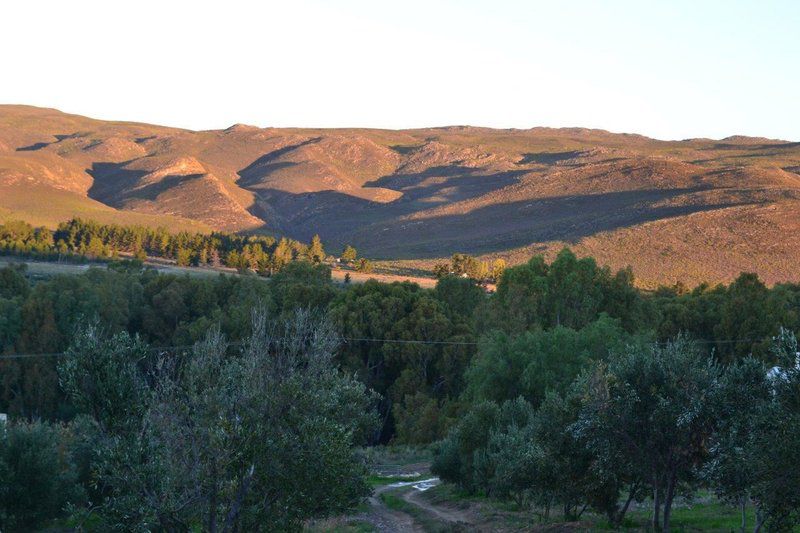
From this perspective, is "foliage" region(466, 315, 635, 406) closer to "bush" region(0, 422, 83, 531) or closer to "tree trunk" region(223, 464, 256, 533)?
"bush" region(0, 422, 83, 531)

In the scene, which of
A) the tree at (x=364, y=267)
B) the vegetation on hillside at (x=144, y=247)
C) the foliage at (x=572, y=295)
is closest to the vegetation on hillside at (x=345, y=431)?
the foliage at (x=572, y=295)

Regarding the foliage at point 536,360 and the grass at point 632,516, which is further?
the foliage at point 536,360

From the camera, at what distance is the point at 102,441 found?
17453 millimetres

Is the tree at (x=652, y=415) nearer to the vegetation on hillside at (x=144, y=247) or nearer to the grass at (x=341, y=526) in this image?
the grass at (x=341, y=526)

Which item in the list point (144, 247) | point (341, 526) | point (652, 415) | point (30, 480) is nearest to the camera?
point (652, 415)

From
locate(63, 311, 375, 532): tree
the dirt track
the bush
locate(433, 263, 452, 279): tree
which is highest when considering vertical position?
locate(63, 311, 375, 532): tree

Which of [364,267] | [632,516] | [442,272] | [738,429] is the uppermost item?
[738,429]

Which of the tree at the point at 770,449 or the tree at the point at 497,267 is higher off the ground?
the tree at the point at 770,449

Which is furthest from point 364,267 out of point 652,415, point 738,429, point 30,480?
point 738,429

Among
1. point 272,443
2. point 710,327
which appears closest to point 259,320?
point 272,443

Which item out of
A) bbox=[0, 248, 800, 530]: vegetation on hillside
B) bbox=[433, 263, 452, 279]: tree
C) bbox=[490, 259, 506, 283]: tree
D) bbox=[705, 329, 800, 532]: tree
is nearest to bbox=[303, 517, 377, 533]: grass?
bbox=[0, 248, 800, 530]: vegetation on hillside

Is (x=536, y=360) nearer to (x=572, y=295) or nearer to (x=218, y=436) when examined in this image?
(x=572, y=295)

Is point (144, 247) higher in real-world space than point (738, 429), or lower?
lower

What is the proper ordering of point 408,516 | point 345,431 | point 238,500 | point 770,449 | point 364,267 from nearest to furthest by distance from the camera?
1. point 770,449
2. point 238,500
3. point 345,431
4. point 408,516
5. point 364,267
